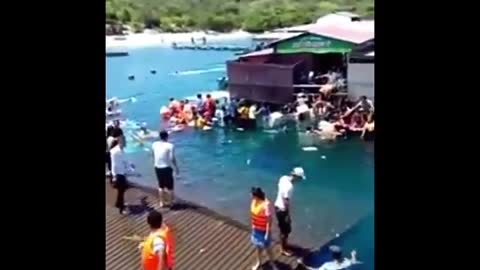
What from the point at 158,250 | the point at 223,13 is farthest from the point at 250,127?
the point at 158,250

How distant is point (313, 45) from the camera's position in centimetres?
164

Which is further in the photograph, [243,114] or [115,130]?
[243,114]

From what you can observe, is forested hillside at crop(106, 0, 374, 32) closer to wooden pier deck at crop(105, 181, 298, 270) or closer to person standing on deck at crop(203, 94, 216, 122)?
person standing on deck at crop(203, 94, 216, 122)

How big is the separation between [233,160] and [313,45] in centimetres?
32

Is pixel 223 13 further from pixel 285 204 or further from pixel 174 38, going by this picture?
pixel 285 204

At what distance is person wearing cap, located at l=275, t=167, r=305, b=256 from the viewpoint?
5.07 ft

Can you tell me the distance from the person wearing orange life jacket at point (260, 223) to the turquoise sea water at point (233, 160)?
0.02 metres

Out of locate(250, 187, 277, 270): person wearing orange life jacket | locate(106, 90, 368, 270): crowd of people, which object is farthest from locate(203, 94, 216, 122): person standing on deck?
locate(250, 187, 277, 270): person wearing orange life jacket

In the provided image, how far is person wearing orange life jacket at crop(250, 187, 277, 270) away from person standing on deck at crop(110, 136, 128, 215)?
0.28 metres
